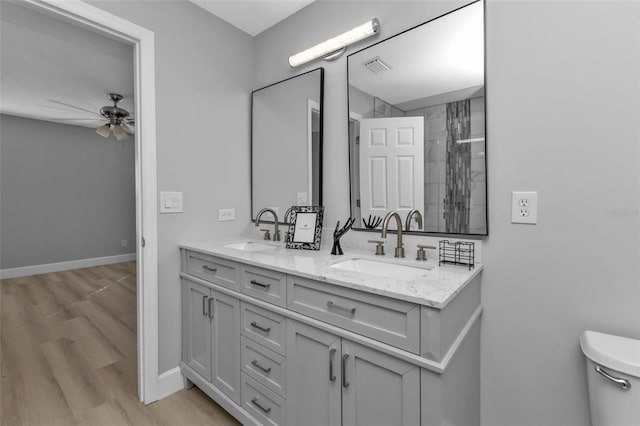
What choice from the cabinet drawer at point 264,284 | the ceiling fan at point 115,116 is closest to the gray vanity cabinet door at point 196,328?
the cabinet drawer at point 264,284

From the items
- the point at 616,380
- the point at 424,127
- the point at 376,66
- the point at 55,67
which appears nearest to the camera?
the point at 616,380

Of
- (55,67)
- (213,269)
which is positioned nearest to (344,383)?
(213,269)

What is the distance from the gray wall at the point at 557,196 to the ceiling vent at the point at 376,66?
1.01 ft

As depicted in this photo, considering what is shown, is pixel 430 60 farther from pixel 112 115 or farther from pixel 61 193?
pixel 61 193

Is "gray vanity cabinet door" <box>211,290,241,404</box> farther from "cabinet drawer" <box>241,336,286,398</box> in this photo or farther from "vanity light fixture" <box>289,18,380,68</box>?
"vanity light fixture" <box>289,18,380,68</box>

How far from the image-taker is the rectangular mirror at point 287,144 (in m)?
1.88

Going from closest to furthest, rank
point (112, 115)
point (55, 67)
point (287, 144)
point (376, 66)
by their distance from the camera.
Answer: point (376, 66), point (287, 144), point (55, 67), point (112, 115)

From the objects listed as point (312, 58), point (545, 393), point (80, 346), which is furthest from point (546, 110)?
point (80, 346)

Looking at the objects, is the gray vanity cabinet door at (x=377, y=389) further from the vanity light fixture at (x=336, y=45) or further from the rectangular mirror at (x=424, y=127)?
the vanity light fixture at (x=336, y=45)

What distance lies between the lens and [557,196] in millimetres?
1153

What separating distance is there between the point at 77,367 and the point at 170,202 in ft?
4.52

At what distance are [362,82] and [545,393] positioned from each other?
1647 millimetres

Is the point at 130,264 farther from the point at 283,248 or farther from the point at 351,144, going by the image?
the point at 351,144

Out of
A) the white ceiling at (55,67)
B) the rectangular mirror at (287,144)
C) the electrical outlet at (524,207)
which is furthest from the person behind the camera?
the white ceiling at (55,67)
